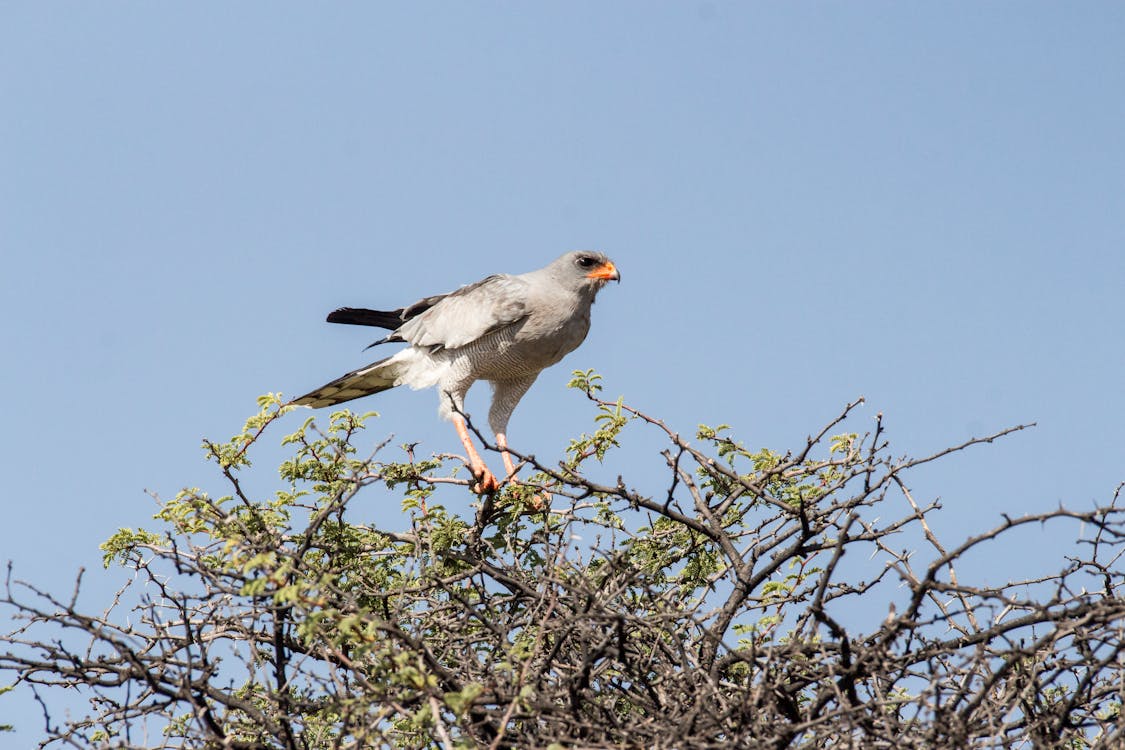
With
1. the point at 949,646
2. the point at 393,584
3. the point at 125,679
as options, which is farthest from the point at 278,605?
the point at 949,646

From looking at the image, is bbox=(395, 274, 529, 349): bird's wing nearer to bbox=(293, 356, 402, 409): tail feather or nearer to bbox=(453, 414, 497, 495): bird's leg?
bbox=(293, 356, 402, 409): tail feather

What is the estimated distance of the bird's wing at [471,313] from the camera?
721 cm

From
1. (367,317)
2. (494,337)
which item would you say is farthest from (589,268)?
(367,317)

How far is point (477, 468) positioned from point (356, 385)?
5.66 ft

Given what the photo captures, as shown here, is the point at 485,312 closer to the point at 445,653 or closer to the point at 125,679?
the point at 445,653

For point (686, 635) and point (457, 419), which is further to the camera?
point (457, 419)

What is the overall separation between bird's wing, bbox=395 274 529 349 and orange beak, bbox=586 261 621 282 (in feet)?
1.33

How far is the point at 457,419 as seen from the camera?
7.38 metres

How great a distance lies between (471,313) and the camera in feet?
24.0

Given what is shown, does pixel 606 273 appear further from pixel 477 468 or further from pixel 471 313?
pixel 477 468

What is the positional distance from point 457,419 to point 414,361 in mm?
535

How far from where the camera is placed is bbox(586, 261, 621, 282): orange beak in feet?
24.4

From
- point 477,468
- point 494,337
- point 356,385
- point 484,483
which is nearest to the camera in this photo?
point 484,483

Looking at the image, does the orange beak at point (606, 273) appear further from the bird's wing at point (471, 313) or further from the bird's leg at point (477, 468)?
the bird's leg at point (477, 468)
